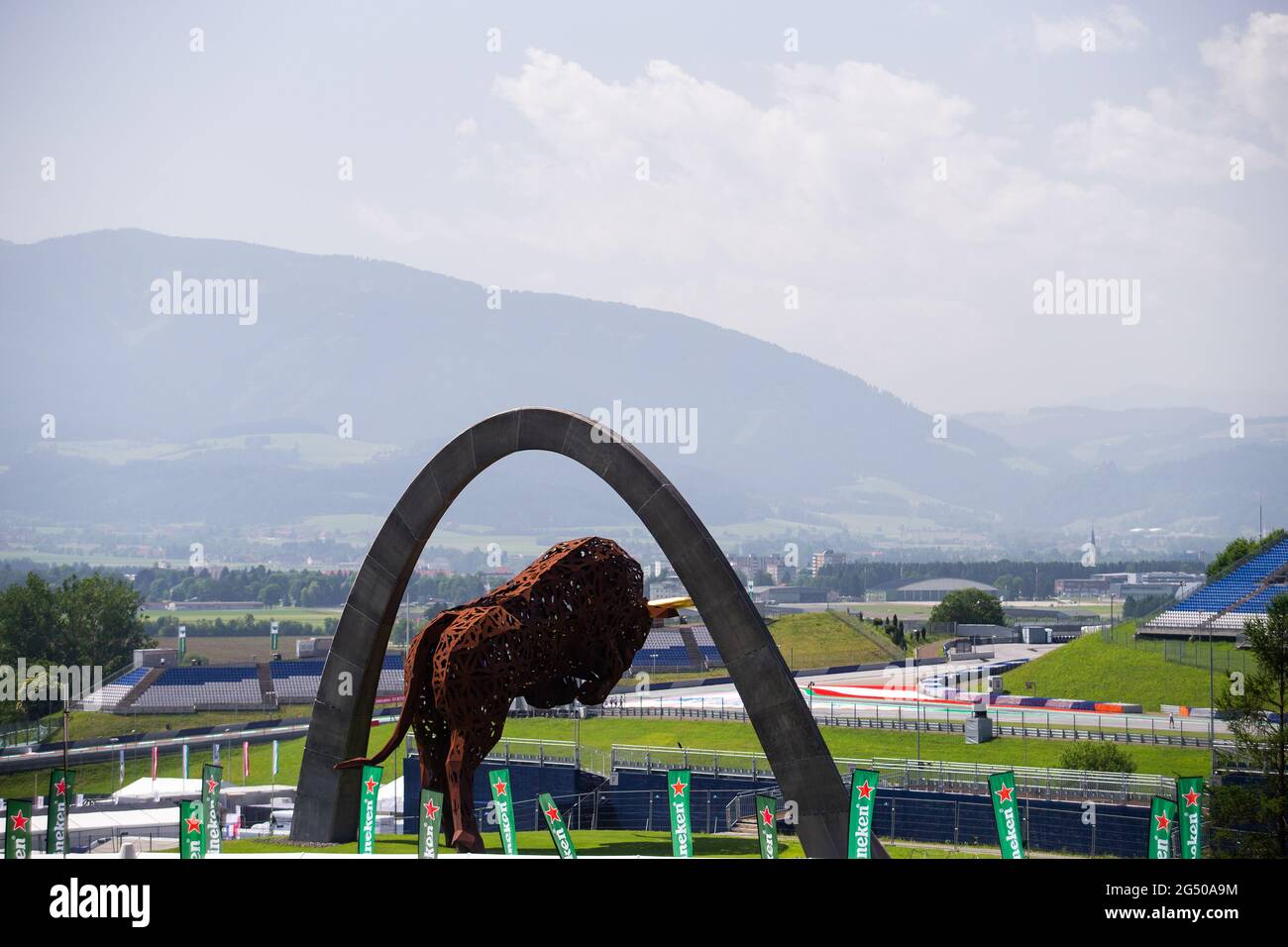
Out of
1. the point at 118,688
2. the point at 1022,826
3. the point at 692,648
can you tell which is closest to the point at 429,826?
the point at 1022,826

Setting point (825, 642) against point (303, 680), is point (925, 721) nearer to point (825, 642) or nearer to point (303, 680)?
point (825, 642)

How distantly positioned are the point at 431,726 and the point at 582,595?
414 centimetres

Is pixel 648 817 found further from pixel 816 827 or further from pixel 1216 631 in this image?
pixel 1216 631

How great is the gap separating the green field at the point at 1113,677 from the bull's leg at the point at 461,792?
36812 millimetres

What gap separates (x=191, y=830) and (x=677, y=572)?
903cm

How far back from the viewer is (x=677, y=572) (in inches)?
996

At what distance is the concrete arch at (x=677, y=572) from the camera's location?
932 inches

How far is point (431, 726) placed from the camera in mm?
29500

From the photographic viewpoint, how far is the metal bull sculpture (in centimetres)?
2853

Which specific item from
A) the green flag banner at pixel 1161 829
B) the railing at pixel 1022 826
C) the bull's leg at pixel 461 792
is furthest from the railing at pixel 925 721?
the green flag banner at pixel 1161 829

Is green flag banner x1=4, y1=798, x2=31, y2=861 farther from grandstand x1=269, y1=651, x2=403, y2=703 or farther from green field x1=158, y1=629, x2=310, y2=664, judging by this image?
green field x1=158, y1=629, x2=310, y2=664

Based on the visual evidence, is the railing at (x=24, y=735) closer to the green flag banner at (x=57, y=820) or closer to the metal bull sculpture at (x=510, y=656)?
the metal bull sculpture at (x=510, y=656)

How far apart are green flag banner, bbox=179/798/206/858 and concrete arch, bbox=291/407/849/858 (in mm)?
7238
